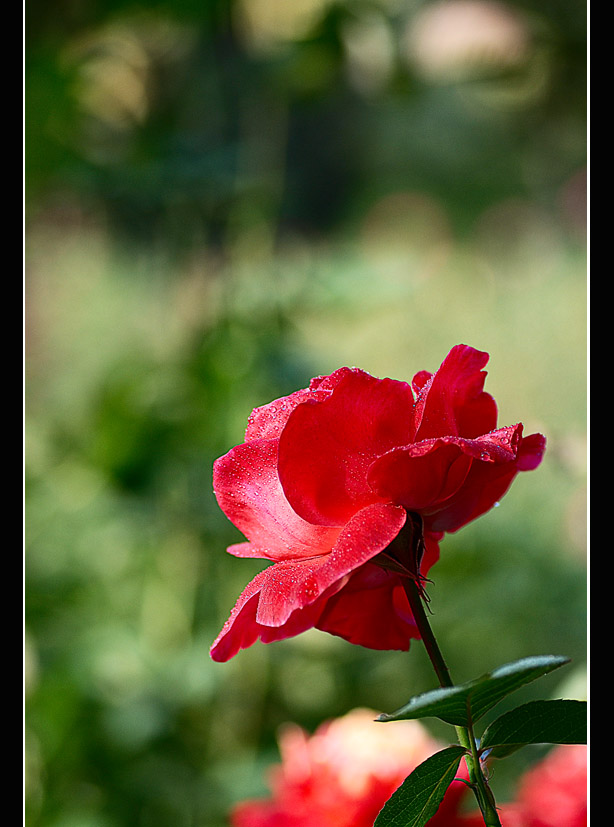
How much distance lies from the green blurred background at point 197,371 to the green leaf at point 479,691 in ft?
1.61

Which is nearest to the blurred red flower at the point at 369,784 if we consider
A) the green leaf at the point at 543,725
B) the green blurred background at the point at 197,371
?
the green leaf at the point at 543,725

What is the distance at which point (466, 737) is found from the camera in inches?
5.0

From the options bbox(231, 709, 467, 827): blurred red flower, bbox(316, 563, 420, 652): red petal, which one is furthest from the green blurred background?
bbox(316, 563, 420, 652): red petal

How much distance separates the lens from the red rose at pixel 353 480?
0.13 meters

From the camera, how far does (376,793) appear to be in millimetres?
263

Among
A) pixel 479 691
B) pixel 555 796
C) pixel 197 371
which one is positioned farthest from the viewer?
pixel 197 371

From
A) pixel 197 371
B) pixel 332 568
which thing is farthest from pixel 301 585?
pixel 197 371

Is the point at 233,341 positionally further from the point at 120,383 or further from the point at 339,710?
the point at 339,710

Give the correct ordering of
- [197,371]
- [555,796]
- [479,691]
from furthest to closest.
A: [197,371] < [555,796] < [479,691]

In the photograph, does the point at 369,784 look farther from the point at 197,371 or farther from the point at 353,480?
the point at 197,371

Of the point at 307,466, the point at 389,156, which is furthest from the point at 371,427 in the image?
the point at 389,156

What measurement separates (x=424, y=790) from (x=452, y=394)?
0.06 metres

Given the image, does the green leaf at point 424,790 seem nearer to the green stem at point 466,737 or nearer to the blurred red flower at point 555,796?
the green stem at point 466,737

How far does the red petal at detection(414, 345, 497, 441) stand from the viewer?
0.14 m
